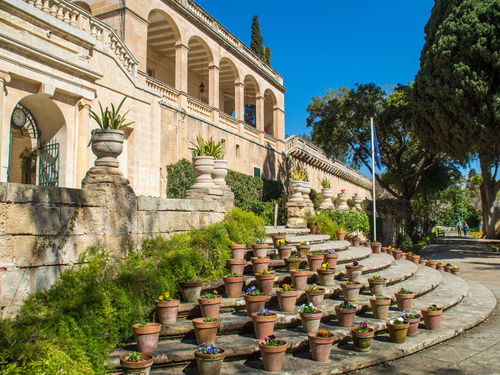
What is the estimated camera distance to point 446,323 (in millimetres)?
5852

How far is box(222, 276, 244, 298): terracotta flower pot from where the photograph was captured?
5418mm

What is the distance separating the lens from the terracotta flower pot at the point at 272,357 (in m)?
3.83

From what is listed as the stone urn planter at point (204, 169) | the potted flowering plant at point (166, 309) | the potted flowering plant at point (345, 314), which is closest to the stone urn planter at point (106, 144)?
the potted flowering plant at point (166, 309)

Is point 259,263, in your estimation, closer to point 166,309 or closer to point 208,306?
point 208,306

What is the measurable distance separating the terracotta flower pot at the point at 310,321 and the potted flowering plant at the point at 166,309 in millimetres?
1571

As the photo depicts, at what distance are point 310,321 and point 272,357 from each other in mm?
973

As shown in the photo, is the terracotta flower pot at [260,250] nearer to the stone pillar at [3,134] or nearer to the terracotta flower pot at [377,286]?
the terracotta flower pot at [377,286]

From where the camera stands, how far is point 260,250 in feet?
22.4

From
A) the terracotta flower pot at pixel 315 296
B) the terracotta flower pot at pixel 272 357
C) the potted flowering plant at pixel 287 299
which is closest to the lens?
the terracotta flower pot at pixel 272 357

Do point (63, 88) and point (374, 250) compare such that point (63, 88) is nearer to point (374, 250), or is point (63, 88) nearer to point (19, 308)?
point (19, 308)

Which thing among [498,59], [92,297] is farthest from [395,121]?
[92,297]

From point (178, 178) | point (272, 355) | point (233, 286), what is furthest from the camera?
point (178, 178)

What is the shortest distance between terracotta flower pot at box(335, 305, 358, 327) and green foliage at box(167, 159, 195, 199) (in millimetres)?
9140

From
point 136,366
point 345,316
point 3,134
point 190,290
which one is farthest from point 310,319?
point 3,134
